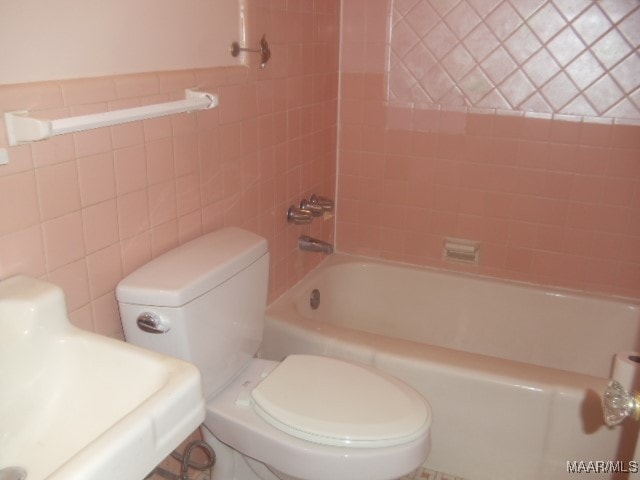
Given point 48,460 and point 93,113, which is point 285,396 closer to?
point 48,460

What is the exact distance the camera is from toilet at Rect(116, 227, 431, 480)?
1288mm

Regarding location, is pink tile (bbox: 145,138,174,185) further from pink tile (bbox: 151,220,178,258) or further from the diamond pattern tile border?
the diamond pattern tile border

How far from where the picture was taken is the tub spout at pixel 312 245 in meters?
2.18

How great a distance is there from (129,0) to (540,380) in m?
1.41

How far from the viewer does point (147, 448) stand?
2.58 ft

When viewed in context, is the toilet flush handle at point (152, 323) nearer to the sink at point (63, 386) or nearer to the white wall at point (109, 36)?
the sink at point (63, 386)

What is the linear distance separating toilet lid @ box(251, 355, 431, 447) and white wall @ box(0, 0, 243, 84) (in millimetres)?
826

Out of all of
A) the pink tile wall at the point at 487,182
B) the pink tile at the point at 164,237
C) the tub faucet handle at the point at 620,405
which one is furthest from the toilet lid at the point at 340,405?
the pink tile wall at the point at 487,182

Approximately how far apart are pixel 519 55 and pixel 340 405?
1.40m

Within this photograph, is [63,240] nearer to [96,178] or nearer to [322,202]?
[96,178]

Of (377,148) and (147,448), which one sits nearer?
(147,448)

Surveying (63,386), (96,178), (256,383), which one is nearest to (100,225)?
(96,178)

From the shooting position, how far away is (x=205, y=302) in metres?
1.33

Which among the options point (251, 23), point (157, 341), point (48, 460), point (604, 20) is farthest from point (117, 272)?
point (604, 20)
